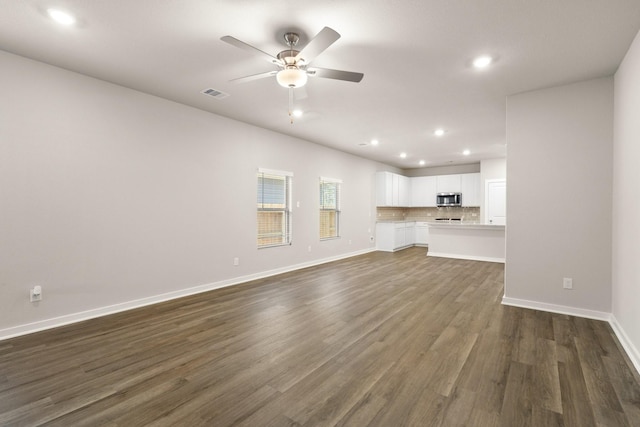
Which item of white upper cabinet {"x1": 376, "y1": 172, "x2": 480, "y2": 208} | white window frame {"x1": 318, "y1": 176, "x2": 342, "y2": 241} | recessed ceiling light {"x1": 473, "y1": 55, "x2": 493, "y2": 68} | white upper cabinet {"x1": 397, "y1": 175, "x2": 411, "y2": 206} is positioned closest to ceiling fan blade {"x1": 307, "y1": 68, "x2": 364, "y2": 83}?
recessed ceiling light {"x1": 473, "y1": 55, "x2": 493, "y2": 68}

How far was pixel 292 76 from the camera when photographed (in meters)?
2.68

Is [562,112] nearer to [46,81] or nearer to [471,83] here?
[471,83]

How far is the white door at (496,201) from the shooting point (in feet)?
28.6

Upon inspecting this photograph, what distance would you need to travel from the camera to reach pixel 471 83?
369 centimetres

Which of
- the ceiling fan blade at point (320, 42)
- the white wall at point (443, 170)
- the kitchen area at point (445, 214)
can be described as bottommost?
the kitchen area at point (445, 214)

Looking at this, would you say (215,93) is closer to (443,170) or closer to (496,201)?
(496,201)

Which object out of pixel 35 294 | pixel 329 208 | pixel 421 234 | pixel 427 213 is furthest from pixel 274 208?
pixel 427 213

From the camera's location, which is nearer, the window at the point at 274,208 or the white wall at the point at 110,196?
the white wall at the point at 110,196

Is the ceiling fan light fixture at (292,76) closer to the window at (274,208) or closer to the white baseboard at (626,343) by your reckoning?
the window at (274,208)

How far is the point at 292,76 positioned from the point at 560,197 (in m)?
3.48

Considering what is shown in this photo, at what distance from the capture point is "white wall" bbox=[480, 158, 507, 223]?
8.84 meters

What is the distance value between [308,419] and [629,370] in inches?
101

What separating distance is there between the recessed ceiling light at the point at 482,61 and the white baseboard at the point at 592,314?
2.91 m

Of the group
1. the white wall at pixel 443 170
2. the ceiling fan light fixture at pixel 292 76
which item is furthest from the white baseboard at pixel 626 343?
the white wall at pixel 443 170
